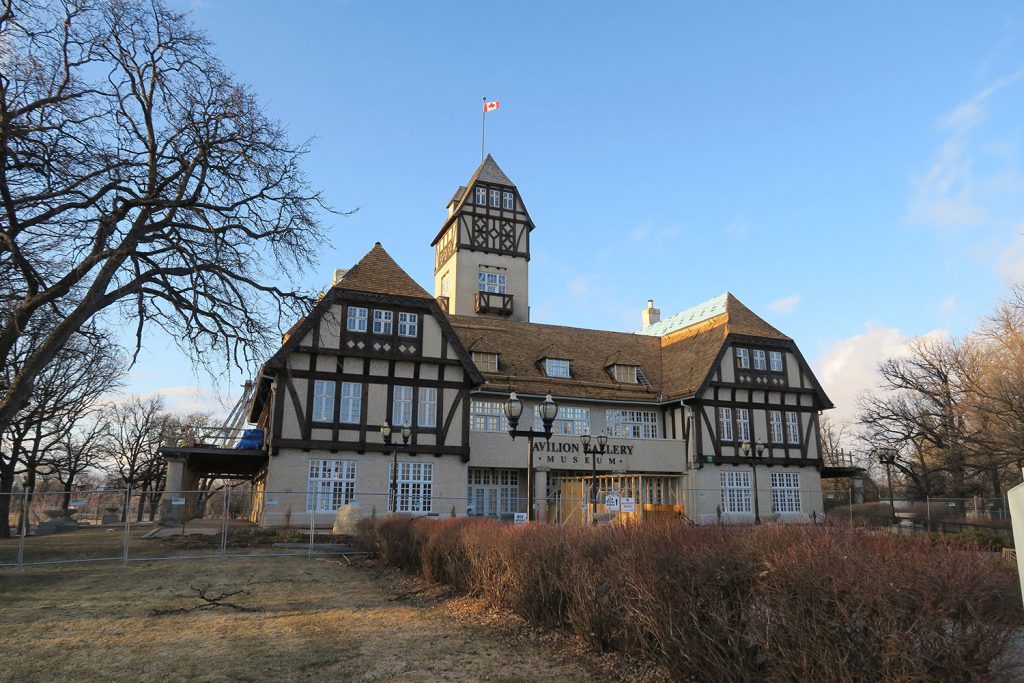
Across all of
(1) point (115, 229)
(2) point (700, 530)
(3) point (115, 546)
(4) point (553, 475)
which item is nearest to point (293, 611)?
(2) point (700, 530)

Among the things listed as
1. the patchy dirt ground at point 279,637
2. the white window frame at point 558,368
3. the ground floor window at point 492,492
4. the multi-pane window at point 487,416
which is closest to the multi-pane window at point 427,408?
the multi-pane window at point 487,416

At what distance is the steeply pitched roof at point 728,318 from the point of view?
3743 cm

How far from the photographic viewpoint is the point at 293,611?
1162 cm

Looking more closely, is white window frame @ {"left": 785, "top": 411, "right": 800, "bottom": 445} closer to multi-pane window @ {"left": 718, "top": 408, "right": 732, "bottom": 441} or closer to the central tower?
multi-pane window @ {"left": 718, "top": 408, "right": 732, "bottom": 441}

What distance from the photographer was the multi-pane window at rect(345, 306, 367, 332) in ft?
98.9

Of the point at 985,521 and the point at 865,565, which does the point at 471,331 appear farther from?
the point at 865,565

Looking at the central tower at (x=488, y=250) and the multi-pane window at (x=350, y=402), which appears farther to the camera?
the central tower at (x=488, y=250)

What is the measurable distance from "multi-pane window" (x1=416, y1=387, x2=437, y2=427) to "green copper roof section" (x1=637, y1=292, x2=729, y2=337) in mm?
18292

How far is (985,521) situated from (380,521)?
2362cm

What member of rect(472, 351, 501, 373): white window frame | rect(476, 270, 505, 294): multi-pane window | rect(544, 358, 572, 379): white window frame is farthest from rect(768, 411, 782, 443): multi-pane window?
rect(476, 270, 505, 294): multi-pane window

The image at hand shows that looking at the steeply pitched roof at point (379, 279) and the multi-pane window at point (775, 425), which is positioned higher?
the steeply pitched roof at point (379, 279)

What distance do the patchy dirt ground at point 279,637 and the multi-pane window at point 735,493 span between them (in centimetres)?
2420

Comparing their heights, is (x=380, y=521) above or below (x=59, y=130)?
below

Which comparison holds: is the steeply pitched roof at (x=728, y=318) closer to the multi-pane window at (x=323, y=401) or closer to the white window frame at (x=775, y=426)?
the white window frame at (x=775, y=426)
